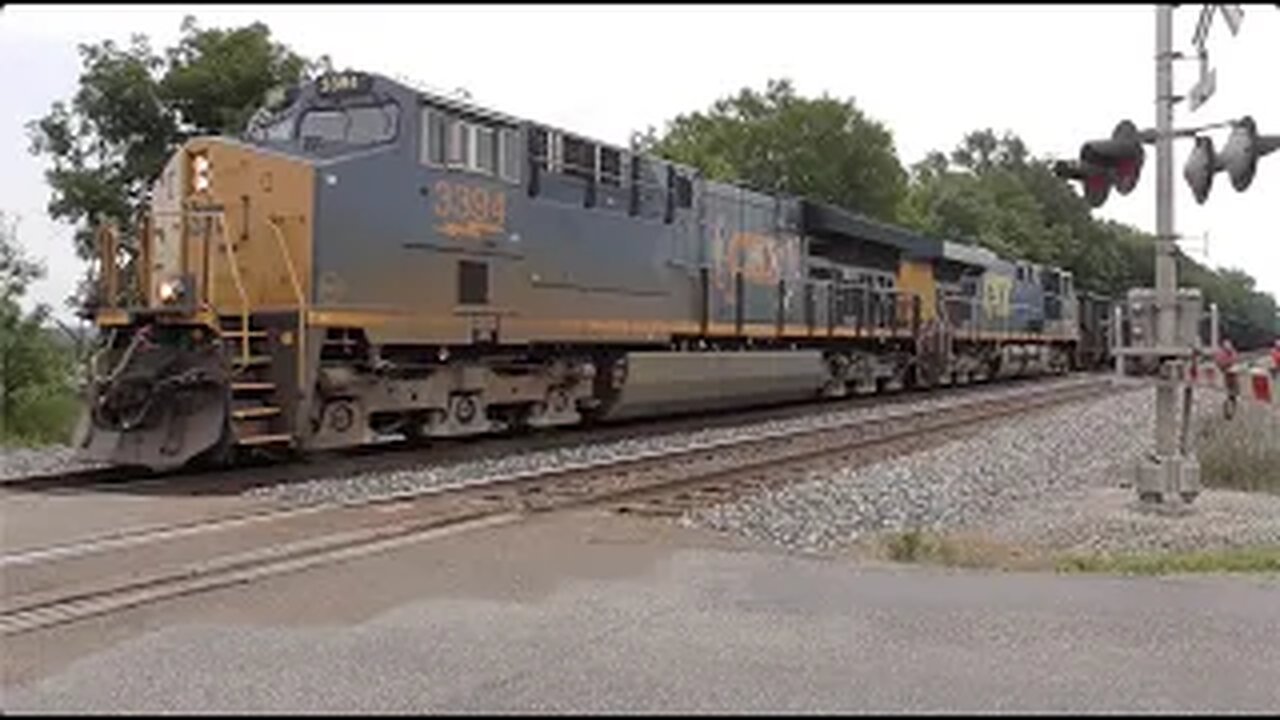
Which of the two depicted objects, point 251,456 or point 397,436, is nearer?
point 251,456

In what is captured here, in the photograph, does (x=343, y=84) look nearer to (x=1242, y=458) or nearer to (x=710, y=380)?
(x=710, y=380)

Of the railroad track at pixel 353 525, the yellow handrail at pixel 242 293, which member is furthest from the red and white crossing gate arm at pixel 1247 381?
the yellow handrail at pixel 242 293

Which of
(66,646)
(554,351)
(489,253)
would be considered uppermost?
(489,253)

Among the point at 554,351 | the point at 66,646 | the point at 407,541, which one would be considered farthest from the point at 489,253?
the point at 66,646

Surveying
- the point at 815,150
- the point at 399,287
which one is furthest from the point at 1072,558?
the point at 815,150

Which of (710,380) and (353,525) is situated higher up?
(710,380)

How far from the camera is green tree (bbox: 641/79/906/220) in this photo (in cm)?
6219

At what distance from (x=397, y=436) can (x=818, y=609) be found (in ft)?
31.6

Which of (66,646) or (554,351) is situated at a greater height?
(554,351)

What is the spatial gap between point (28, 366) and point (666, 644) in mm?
13709

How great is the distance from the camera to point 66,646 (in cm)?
566

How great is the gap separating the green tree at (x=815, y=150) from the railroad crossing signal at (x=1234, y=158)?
173ft

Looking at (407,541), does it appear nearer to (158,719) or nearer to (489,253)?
(158,719)

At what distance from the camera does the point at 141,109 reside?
84.7ft
